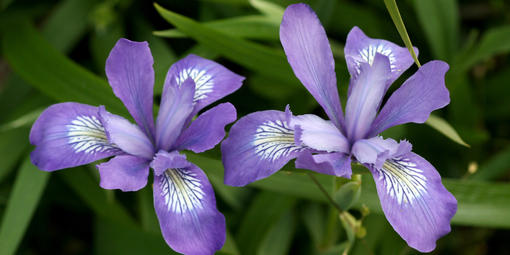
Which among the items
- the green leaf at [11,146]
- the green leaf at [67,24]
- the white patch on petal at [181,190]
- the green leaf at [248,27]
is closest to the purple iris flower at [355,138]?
the white patch on petal at [181,190]

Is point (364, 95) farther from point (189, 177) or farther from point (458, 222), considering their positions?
point (458, 222)

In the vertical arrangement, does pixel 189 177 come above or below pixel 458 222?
above

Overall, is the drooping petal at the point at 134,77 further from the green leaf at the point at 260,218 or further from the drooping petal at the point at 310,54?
the green leaf at the point at 260,218

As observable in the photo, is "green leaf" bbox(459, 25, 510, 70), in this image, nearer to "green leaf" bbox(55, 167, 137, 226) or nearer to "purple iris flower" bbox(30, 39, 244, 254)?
"purple iris flower" bbox(30, 39, 244, 254)

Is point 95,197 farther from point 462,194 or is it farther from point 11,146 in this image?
point 462,194

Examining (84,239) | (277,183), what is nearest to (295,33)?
(277,183)

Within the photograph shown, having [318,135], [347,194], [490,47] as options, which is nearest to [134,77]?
[318,135]
